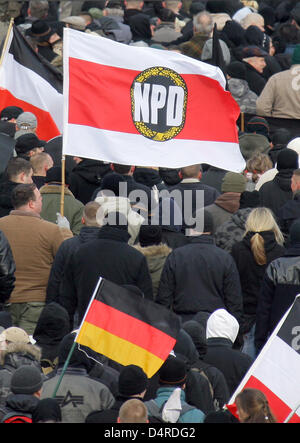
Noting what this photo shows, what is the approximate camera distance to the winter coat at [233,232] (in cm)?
1052

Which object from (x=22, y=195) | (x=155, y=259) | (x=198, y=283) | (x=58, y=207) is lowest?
→ (x=198, y=283)

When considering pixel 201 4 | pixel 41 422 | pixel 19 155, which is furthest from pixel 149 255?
pixel 201 4

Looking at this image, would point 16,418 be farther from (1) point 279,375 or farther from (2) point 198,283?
(2) point 198,283

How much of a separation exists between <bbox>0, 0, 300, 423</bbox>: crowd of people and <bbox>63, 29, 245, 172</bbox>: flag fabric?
1.31 feet

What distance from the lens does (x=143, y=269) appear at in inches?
375

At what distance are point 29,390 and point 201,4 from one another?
45.4 ft

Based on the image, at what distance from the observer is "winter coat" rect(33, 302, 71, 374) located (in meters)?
8.88

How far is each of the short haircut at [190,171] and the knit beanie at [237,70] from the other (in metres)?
4.05

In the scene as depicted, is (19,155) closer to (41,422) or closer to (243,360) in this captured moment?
(243,360)

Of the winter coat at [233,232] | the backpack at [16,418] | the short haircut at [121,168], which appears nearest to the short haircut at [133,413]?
the backpack at [16,418]

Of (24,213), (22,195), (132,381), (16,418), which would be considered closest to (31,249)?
(24,213)

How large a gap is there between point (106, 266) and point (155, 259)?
752 mm

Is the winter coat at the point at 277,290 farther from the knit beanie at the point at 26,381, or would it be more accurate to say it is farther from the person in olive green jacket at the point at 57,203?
the knit beanie at the point at 26,381

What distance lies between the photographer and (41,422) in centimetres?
716
